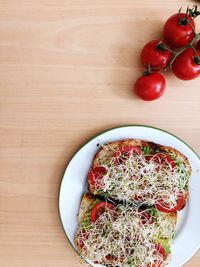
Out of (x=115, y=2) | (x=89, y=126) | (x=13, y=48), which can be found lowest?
(x=89, y=126)

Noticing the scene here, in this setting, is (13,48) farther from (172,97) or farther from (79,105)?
(172,97)

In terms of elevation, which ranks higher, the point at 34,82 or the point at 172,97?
the point at 172,97

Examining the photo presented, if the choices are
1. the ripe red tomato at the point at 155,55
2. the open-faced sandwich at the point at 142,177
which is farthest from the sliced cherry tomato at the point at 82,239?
the ripe red tomato at the point at 155,55

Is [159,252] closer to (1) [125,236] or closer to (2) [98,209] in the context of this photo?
(1) [125,236]

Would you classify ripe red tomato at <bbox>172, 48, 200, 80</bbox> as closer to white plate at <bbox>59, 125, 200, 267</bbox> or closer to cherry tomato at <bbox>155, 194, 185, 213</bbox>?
white plate at <bbox>59, 125, 200, 267</bbox>

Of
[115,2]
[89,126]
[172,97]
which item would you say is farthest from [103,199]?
[115,2]

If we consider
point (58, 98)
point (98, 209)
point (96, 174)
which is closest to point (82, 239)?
point (98, 209)

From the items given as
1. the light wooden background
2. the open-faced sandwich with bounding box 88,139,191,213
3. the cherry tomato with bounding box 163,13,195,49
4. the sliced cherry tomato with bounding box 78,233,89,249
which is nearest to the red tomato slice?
the open-faced sandwich with bounding box 88,139,191,213
